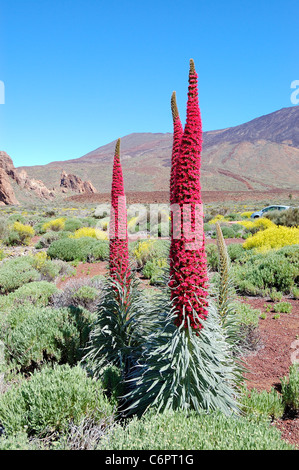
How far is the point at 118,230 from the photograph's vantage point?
2.99 m

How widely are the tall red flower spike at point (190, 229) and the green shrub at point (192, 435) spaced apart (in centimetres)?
65

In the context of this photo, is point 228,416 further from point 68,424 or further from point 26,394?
point 26,394

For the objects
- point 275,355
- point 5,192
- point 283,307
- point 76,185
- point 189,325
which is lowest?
point 275,355

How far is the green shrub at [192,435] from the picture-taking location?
6.45ft

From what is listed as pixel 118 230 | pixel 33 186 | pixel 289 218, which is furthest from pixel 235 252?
pixel 33 186

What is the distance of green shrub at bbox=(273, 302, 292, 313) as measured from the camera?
6.31m

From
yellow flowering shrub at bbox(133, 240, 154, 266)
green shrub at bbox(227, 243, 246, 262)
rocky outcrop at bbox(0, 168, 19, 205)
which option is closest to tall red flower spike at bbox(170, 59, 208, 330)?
yellow flowering shrub at bbox(133, 240, 154, 266)

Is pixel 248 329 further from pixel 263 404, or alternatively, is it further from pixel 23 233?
pixel 23 233

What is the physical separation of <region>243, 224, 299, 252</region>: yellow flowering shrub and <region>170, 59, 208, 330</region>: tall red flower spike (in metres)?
8.91

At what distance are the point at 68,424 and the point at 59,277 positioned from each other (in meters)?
7.04

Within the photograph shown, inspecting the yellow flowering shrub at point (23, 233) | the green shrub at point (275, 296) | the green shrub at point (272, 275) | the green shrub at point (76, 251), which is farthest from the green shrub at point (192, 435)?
the yellow flowering shrub at point (23, 233)

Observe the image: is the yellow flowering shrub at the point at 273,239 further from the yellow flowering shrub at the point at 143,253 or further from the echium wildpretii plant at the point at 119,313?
the echium wildpretii plant at the point at 119,313

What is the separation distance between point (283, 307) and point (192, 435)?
501cm

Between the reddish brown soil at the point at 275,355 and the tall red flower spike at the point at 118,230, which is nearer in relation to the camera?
the tall red flower spike at the point at 118,230
